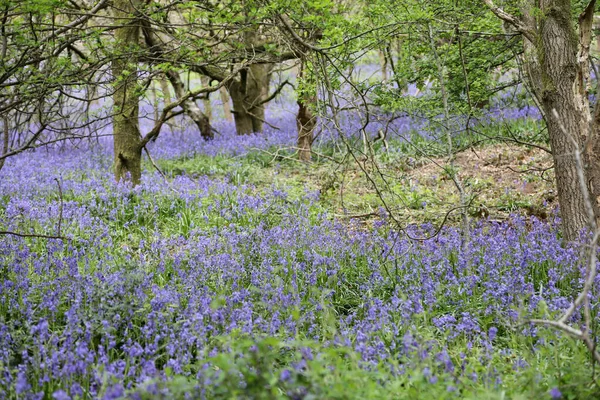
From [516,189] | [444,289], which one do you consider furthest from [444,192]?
[444,289]

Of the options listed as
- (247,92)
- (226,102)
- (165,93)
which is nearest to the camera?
(165,93)

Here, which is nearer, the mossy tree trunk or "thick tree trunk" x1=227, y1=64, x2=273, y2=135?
the mossy tree trunk

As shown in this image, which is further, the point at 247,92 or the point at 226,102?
the point at 226,102

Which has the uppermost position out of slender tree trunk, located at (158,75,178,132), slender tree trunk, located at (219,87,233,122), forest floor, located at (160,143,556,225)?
slender tree trunk, located at (219,87,233,122)

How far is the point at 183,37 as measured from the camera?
6.08 meters

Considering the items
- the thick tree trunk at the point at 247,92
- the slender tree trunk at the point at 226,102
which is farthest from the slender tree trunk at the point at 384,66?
the slender tree trunk at the point at 226,102

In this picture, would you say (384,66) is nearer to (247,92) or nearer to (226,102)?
(247,92)

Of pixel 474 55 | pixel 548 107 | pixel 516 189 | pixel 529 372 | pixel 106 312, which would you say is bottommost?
pixel 529 372

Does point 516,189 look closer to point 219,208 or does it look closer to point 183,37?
point 219,208

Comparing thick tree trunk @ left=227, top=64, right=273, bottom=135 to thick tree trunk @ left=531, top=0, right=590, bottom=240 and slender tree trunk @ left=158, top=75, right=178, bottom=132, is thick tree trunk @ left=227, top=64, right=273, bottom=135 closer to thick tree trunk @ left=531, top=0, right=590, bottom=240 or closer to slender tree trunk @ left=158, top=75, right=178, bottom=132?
slender tree trunk @ left=158, top=75, right=178, bottom=132

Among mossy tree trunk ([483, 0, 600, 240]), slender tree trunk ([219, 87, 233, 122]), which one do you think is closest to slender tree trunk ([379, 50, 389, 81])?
mossy tree trunk ([483, 0, 600, 240])

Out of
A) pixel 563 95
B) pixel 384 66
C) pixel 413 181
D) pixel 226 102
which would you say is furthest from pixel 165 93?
pixel 563 95

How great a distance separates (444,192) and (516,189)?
1015 millimetres

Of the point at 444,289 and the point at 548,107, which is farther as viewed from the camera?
the point at 548,107
